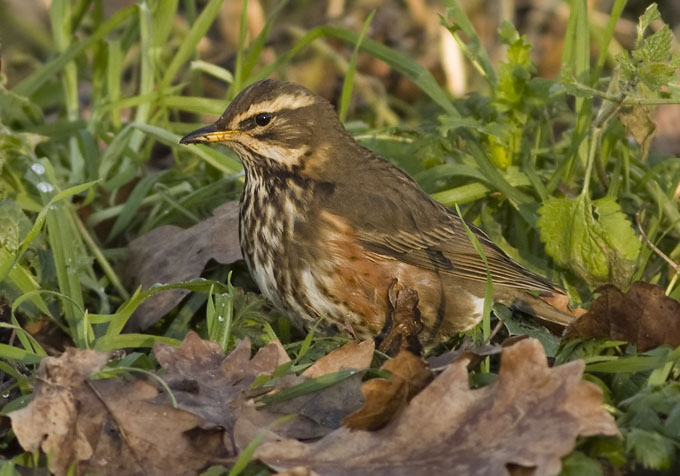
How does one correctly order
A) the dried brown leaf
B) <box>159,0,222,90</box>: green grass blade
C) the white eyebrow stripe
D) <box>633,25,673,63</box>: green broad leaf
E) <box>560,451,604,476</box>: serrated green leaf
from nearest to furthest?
1. <box>560,451,604,476</box>: serrated green leaf
2. the dried brown leaf
3. <box>633,25,673,63</box>: green broad leaf
4. the white eyebrow stripe
5. <box>159,0,222,90</box>: green grass blade

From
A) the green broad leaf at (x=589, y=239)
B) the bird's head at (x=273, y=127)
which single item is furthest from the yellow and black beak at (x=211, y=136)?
the green broad leaf at (x=589, y=239)

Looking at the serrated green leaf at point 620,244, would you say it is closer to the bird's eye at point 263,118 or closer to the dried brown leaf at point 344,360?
the dried brown leaf at point 344,360

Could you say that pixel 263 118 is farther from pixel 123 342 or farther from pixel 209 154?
pixel 123 342

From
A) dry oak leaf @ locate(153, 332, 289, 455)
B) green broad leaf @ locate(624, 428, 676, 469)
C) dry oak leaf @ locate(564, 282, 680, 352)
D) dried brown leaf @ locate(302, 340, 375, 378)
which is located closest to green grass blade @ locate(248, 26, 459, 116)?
dry oak leaf @ locate(564, 282, 680, 352)

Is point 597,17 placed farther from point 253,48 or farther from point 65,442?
point 65,442

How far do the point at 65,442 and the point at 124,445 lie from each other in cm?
20

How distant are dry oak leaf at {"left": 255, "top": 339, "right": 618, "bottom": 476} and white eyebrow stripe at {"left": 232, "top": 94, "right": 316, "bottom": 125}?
6.39ft

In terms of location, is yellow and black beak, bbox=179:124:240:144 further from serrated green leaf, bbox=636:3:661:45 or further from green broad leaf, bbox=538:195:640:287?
serrated green leaf, bbox=636:3:661:45

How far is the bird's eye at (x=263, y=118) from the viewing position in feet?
17.8

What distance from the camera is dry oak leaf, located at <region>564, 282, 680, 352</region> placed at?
4.48 meters

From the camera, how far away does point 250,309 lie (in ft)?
17.2

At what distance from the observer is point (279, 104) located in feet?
17.9

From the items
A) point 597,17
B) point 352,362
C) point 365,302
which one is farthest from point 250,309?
point 597,17

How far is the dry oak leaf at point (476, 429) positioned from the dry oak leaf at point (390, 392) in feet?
0.12
